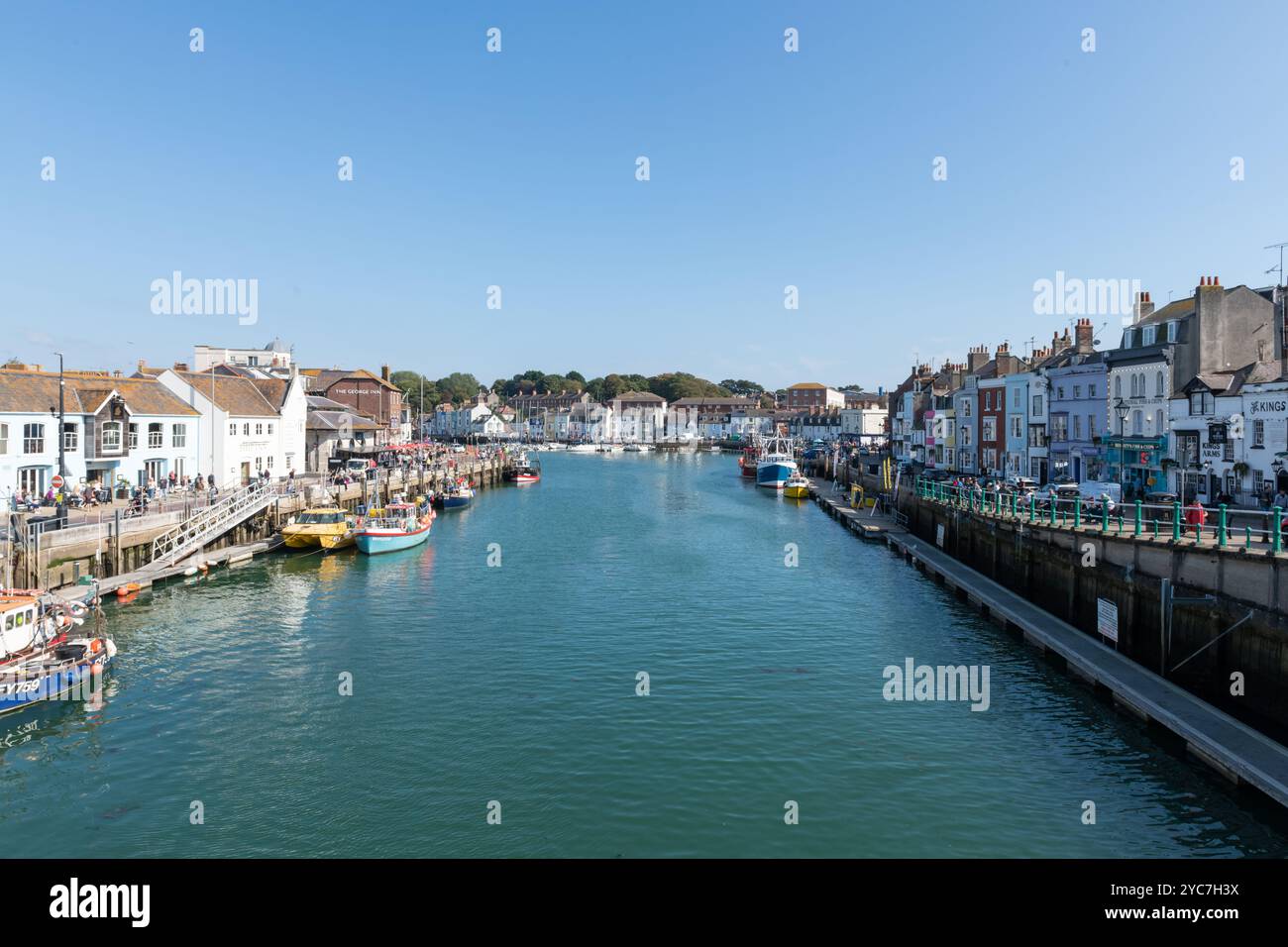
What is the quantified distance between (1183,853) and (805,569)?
3152 cm

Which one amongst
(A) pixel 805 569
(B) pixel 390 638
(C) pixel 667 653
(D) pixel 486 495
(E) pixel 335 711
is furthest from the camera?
(D) pixel 486 495

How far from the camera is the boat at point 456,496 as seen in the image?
267ft

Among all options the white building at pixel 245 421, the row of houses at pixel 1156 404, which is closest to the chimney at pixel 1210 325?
the row of houses at pixel 1156 404

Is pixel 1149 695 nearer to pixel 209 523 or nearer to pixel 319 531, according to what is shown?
pixel 319 531

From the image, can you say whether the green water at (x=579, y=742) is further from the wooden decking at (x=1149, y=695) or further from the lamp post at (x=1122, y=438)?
the lamp post at (x=1122, y=438)

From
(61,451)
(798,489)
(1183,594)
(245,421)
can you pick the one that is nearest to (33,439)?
(61,451)

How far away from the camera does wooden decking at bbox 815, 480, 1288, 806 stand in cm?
1753

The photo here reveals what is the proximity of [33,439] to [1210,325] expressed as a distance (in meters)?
60.9

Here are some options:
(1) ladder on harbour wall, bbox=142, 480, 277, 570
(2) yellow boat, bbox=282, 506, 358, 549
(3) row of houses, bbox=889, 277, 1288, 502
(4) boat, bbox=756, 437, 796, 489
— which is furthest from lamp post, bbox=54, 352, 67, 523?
(4) boat, bbox=756, 437, 796, 489

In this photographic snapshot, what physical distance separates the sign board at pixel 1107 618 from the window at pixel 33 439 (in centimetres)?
4903

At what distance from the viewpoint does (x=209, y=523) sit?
152 feet

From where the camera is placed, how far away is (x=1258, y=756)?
698 inches

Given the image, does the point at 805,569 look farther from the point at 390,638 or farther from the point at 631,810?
the point at 631,810
